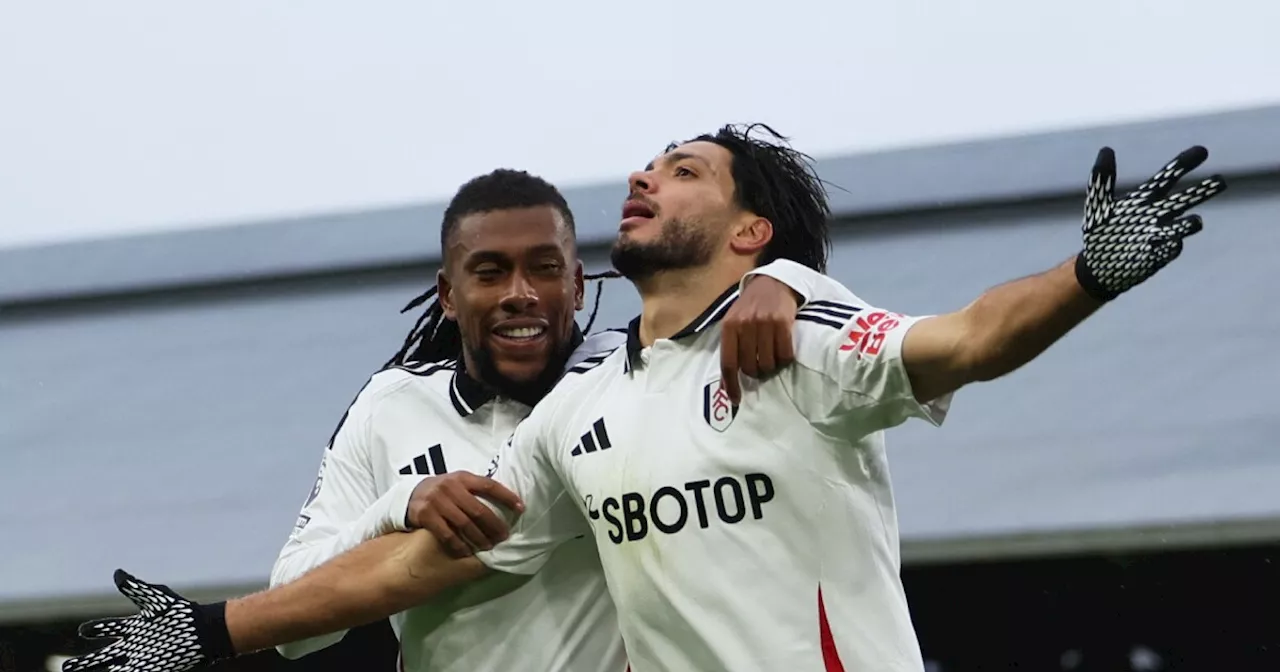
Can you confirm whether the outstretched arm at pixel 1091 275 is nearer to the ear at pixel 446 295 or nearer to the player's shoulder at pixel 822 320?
the player's shoulder at pixel 822 320

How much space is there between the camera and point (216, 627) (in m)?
2.29

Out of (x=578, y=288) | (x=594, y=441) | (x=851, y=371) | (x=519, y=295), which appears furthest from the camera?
(x=578, y=288)

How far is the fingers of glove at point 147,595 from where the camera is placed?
232 cm

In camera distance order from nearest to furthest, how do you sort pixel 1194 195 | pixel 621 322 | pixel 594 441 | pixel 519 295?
pixel 1194 195, pixel 594 441, pixel 519 295, pixel 621 322

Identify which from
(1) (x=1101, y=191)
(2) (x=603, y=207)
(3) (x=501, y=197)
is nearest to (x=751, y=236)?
(3) (x=501, y=197)

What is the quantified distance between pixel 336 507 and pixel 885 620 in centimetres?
85

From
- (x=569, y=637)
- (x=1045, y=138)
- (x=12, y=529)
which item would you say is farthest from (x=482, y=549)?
(x=1045, y=138)

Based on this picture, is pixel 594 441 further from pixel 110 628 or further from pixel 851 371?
pixel 110 628

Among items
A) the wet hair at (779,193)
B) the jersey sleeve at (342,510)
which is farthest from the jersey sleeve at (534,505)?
the wet hair at (779,193)

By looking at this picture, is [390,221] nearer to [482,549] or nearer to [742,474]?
[482,549]

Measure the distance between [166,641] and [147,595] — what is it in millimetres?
80

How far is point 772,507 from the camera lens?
1.91m

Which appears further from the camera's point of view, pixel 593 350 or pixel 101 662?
pixel 593 350

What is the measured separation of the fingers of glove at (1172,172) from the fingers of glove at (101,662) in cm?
138
